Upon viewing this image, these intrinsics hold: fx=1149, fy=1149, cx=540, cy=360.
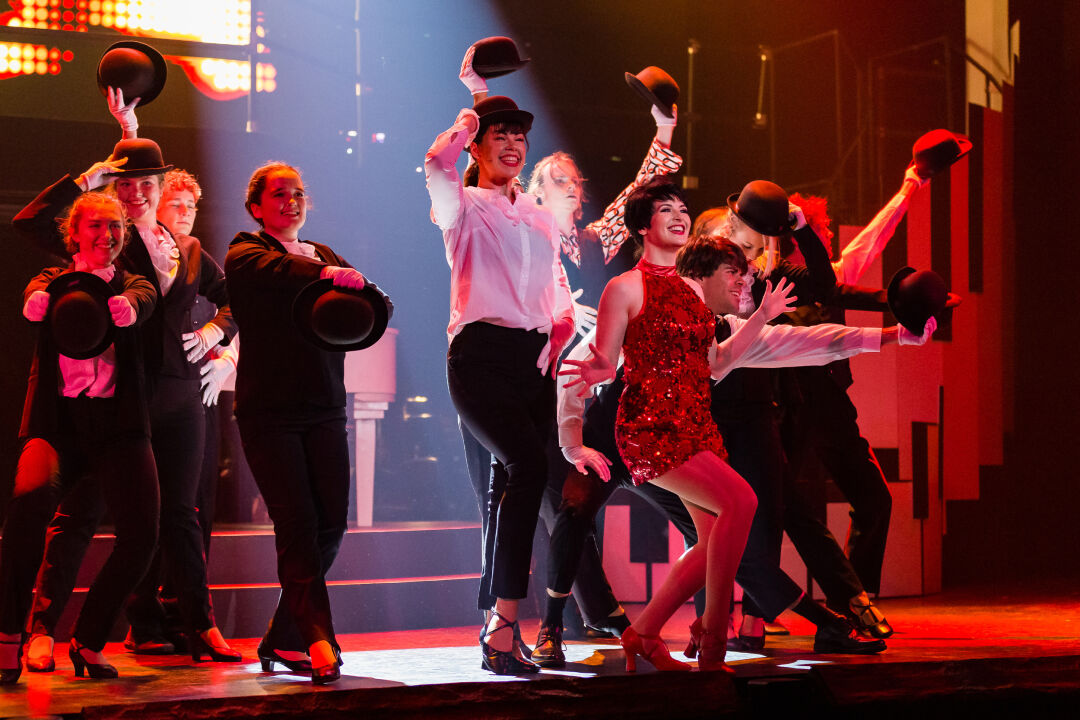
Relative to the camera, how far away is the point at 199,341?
152 inches

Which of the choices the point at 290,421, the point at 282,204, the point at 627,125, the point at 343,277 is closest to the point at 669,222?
the point at 343,277

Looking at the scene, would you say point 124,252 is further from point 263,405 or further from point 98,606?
point 98,606

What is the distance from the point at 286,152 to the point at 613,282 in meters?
3.92

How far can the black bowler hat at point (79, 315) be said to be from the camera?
3.24m

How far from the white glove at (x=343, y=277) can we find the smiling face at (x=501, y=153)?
0.62 metres

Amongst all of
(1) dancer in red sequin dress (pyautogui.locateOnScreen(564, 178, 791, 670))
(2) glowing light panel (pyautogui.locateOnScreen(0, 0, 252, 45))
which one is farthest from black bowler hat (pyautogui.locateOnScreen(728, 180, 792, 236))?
(2) glowing light panel (pyautogui.locateOnScreen(0, 0, 252, 45))

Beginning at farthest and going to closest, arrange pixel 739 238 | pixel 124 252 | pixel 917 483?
pixel 917 483
pixel 739 238
pixel 124 252

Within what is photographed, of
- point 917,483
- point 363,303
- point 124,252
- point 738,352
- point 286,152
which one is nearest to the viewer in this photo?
point 363,303

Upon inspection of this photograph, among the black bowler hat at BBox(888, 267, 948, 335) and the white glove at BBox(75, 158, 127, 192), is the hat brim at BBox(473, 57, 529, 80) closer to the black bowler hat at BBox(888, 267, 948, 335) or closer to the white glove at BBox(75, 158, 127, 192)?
the white glove at BBox(75, 158, 127, 192)

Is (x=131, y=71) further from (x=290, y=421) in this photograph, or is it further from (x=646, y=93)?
(x=646, y=93)

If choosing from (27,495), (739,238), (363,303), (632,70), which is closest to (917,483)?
(739,238)

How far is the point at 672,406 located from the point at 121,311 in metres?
1.63

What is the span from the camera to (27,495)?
325cm

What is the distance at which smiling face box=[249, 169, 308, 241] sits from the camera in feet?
11.0
